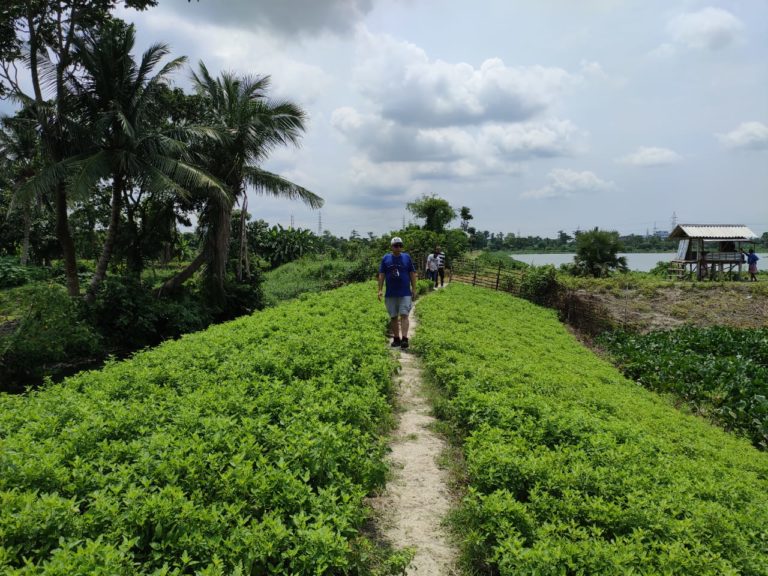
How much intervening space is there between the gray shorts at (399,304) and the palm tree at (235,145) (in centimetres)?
1074

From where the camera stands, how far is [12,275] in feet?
80.6

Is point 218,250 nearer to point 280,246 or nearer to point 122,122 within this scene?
point 122,122

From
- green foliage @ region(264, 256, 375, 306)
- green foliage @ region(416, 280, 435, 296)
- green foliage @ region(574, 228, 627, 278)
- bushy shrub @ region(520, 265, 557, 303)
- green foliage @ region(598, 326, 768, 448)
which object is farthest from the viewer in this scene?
green foliage @ region(574, 228, 627, 278)

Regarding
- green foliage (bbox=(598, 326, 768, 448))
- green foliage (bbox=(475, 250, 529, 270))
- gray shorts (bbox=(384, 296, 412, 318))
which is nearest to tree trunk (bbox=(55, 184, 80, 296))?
gray shorts (bbox=(384, 296, 412, 318))

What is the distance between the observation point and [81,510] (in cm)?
332

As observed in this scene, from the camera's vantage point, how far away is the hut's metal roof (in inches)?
1191

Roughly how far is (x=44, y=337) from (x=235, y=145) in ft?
32.1

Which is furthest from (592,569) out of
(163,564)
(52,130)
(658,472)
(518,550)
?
(52,130)

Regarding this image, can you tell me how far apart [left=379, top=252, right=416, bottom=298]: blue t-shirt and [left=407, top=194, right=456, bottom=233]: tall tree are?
31.9 meters

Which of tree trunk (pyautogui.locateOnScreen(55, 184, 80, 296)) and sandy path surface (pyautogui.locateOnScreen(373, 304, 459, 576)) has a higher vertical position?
tree trunk (pyautogui.locateOnScreen(55, 184, 80, 296))

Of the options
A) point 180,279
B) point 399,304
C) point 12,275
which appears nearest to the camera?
point 399,304

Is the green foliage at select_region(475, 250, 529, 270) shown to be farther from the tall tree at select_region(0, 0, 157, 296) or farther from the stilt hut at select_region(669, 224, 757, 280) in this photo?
the tall tree at select_region(0, 0, 157, 296)

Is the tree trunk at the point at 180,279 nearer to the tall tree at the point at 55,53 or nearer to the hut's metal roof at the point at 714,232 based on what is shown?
the tall tree at the point at 55,53

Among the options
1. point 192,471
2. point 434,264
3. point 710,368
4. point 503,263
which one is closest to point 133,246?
point 434,264
